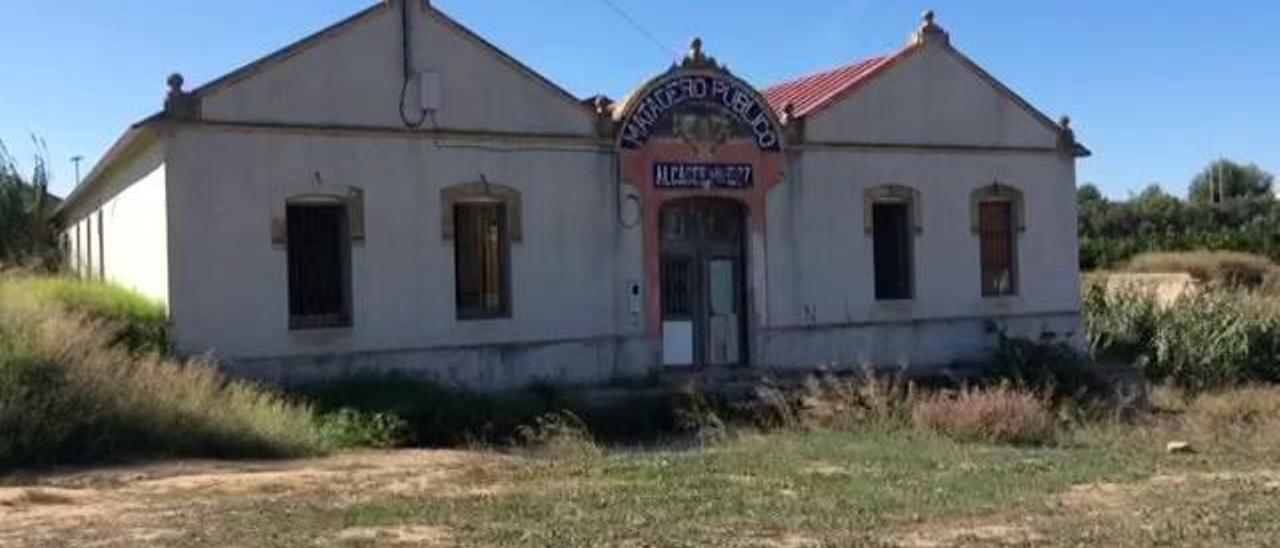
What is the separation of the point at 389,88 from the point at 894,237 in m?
9.55

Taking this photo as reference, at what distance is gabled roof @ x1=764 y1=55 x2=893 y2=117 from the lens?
24578 mm

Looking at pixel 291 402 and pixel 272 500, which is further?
pixel 291 402

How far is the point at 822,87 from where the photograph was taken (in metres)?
25.9

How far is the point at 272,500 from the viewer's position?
36.9 feet

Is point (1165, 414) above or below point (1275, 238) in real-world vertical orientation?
below

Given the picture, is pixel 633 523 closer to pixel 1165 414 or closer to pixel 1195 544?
pixel 1195 544

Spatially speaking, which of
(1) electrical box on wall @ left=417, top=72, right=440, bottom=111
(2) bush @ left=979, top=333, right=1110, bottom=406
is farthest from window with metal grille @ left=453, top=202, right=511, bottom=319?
(2) bush @ left=979, top=333, right=1110, bottom=406

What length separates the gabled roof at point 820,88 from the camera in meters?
24.6

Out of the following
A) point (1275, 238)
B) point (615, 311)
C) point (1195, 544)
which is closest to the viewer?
point (1195, 544)

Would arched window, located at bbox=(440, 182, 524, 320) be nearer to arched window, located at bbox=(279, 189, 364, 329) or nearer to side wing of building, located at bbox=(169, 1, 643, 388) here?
side wing of building, located at bbox=(169, 1, 643, 388)

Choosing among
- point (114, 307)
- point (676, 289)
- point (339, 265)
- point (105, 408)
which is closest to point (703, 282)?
point (676, 289)

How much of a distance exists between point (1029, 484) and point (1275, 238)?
49.3 meters

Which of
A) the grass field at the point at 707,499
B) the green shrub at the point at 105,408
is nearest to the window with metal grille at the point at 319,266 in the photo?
the green shrub at the point at 105,408

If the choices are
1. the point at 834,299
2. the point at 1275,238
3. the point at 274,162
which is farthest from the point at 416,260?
the point at 1275,238
